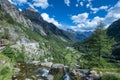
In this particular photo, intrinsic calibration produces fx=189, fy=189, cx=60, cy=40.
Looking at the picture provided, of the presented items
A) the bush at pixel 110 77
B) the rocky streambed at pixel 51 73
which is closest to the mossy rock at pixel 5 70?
the rocky streambed at pixel 51 73

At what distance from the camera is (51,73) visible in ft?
107

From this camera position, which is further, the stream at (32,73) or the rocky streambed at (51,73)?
the stream at (32,73)

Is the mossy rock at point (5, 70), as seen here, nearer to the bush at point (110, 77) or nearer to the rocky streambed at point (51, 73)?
A: the rocky streambed at point (51, 73)

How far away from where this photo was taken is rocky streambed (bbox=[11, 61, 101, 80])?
29.5 meters

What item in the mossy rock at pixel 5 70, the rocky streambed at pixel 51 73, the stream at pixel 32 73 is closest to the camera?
the rocky streambed at pixel 51 73

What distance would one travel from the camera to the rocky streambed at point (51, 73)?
29.5m

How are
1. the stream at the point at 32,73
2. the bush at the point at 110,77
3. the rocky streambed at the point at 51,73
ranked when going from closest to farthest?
the bush at the point at 110,77 < the rocky streambed at the point at 51,73 < the stream at the point at 32,73

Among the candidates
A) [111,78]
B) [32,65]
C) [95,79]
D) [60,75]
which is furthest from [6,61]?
[111,78]

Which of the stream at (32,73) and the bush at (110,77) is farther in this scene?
the stream at (32,73)

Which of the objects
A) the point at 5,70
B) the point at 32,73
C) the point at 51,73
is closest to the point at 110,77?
the point at 51,73

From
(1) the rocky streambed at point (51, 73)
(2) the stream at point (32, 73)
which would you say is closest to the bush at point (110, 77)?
(1) the rocky streambed at point (51, 73)

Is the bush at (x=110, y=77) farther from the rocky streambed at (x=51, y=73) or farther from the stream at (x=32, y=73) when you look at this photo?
the stream at (x=32, y=73)

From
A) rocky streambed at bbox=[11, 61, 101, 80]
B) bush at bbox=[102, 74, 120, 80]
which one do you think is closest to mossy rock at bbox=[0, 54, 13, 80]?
rocky streambed at bbox=[11, 61, 101, 80]

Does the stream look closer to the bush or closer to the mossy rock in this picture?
the mossy rock
